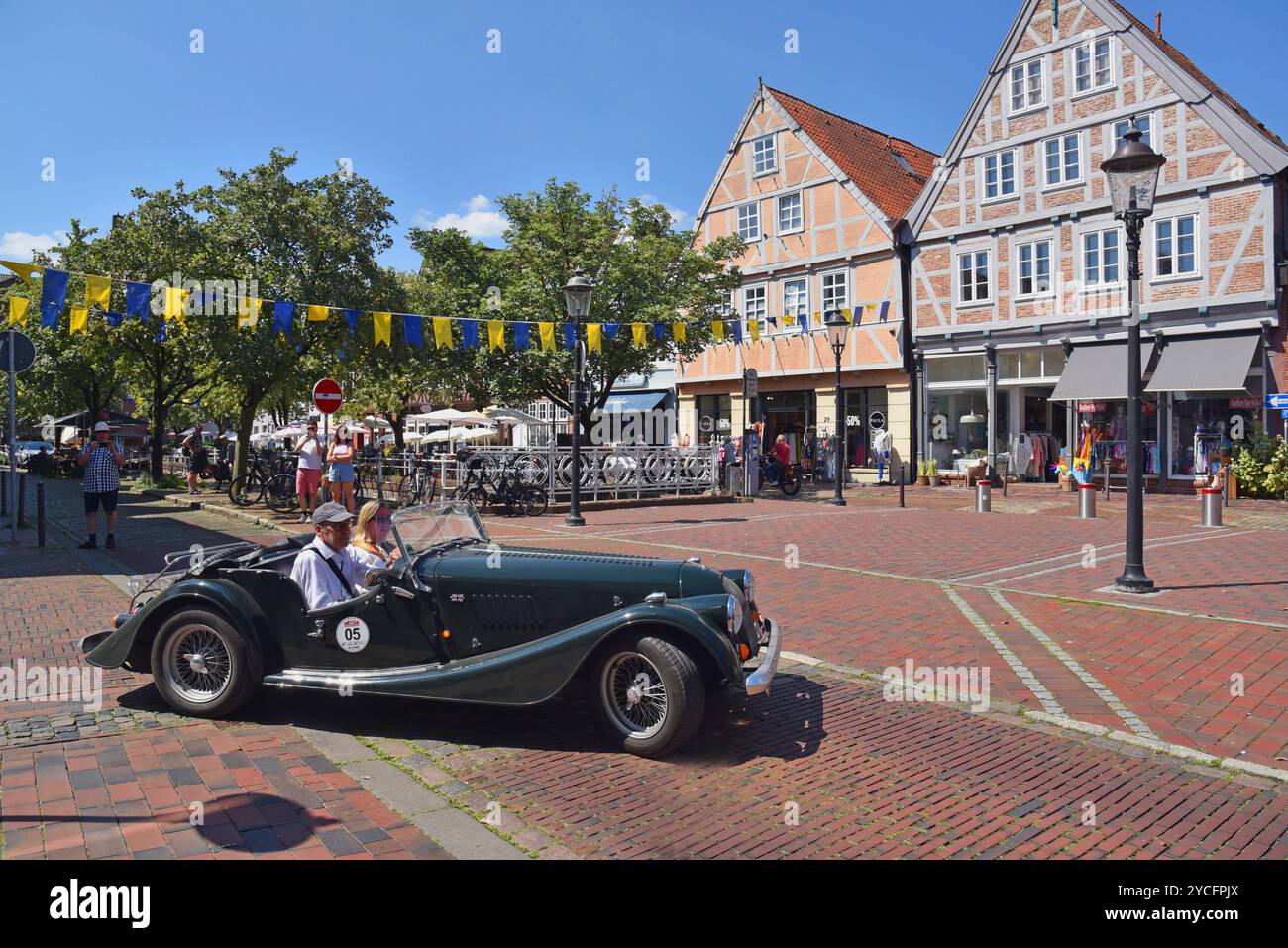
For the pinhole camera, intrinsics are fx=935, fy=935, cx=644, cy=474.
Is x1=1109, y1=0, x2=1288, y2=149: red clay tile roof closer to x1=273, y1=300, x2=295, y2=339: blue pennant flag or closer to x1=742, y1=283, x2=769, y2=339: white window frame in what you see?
x1=742, y1=283, x2=769, y2=339: white window frame

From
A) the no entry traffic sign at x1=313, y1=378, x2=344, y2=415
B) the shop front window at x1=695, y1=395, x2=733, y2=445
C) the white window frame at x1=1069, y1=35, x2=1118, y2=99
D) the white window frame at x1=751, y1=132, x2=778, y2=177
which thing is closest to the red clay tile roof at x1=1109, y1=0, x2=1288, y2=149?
the white window frame at x1=1069, y1=35, x2=1118, y2=99

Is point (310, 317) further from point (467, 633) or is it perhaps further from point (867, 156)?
point (867, 156)

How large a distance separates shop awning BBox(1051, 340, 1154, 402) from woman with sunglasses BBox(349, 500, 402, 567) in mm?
21603

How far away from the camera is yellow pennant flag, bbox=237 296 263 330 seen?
56.3ft

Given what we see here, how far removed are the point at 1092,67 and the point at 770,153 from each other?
1045 cm

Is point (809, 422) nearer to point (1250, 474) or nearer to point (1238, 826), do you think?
point (1250, 474)

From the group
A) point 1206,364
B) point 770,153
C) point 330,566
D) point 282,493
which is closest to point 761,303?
point 770,153

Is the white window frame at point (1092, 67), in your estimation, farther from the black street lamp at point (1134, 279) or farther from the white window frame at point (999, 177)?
the black street lamp at point (1134, 279)

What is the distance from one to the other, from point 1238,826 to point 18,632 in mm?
8168

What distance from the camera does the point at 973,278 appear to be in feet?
88.7

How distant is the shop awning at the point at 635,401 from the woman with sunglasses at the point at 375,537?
30894mm

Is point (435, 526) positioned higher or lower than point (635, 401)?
lower
